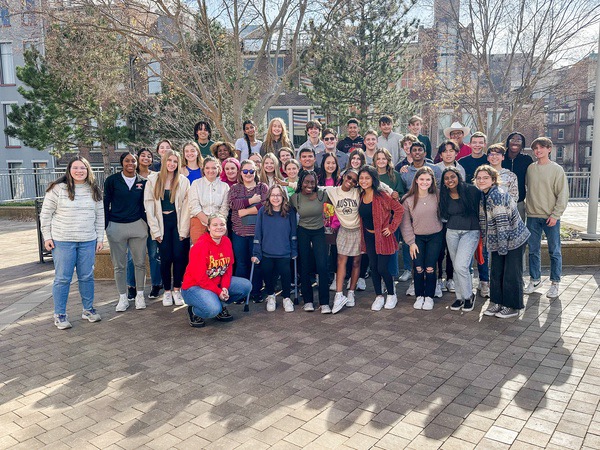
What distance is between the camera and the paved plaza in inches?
147

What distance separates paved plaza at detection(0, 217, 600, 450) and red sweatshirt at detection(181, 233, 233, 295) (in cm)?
53

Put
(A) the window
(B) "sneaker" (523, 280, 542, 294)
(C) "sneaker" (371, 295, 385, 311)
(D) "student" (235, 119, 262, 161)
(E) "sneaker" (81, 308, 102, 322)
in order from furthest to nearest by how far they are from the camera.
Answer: (A) the window → (D) "student" (235, 119, 262, 161) → (B) "sneaker" (523, 280, 542, 294) → (C) "sneaker" (371, 295, 385, 311) → (E) "sneaker" (81, 308, 102, 322)

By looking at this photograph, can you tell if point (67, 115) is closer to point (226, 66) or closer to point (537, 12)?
point (226, 66)

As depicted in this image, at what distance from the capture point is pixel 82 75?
49.6 ft

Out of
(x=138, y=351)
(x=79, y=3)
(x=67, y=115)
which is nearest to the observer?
(x=138, y=351)

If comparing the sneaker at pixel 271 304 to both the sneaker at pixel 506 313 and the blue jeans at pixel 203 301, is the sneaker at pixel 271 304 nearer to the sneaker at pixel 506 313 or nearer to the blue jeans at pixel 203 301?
the blue jeans at pixel 203 301

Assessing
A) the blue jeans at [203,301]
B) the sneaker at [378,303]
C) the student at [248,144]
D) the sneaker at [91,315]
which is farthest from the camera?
the student at [248,144]

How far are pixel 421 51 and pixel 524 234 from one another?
1377 centimetres

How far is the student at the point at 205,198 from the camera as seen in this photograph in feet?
22.1

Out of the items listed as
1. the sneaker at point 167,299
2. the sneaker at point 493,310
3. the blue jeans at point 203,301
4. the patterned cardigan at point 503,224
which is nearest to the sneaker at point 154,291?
the sneaker at point 167,299

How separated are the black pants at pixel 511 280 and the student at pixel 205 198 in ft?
11.7

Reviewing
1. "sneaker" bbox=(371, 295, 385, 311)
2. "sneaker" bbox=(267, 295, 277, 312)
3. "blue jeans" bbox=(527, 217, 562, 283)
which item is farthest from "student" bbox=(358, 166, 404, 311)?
"blue jeans" bbox=(527, 217, 562, 283)

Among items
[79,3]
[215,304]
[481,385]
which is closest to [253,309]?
[215,304]

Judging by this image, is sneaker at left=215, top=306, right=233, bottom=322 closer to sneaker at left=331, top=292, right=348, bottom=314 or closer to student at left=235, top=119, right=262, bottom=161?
sneaker at left=331, top=292, right=348, bottom=314
